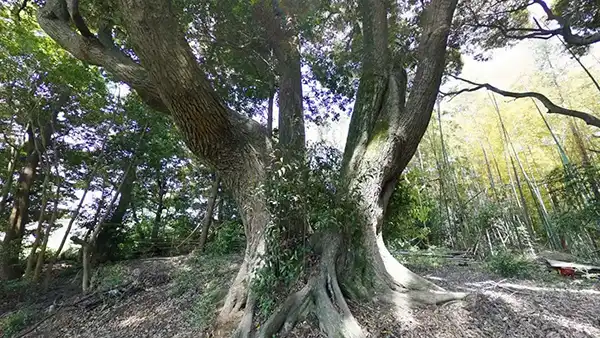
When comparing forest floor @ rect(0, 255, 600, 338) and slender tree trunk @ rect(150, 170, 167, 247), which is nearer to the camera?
forest floor @ rect(0, 255, 600, 338)

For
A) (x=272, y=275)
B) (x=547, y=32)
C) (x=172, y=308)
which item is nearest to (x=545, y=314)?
(x=272, y=275)

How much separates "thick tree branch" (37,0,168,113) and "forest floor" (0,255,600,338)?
2.32 metres

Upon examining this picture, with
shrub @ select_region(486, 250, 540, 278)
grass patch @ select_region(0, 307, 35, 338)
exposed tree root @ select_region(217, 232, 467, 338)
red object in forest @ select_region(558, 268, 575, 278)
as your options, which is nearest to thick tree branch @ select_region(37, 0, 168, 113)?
exposed tree root @ select_region(217, 232, 467, 338)

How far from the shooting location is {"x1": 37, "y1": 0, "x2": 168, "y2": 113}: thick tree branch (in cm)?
255

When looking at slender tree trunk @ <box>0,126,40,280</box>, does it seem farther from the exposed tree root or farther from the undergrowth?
the exposed tree root

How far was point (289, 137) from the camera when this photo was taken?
3.10 metres

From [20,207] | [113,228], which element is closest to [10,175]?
[20,207]

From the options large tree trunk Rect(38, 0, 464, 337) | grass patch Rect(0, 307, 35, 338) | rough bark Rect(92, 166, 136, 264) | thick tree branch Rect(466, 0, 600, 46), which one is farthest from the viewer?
rough bark Rect(92, 166, 136, 264)

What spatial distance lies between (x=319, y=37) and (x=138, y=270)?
18.2 ft

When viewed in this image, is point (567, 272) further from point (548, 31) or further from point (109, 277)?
point (109, 277)

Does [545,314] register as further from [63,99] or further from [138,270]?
[63,99]

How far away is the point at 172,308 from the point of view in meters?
3.07

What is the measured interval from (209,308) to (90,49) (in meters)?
3.00

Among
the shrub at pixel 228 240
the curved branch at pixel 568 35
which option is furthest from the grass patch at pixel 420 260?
the curved branch at pixel 568 35
